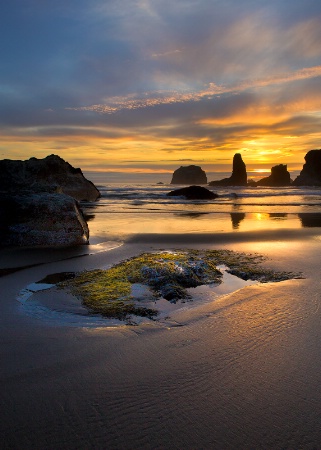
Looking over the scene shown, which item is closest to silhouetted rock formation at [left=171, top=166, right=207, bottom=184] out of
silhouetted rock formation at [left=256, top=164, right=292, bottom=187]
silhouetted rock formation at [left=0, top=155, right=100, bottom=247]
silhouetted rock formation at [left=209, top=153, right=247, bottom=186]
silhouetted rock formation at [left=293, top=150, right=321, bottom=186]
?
silhouetted rock formation at [left=209, top=153, right=247, bottom=186]

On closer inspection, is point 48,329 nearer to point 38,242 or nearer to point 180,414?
point 180,414

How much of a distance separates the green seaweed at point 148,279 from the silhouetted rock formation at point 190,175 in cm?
15669

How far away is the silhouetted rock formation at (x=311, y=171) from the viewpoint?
104 metres

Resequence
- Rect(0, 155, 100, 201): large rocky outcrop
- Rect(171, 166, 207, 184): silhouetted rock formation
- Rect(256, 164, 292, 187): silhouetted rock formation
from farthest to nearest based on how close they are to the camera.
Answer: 1. Rect(171, 166, 207, 184): silhouetted rock formation
2. Rect(256, 164, 292, 187): silhouetted rock formation
3. Rect(0, 155, 100, 201): large rocky outcrop

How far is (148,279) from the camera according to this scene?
4590mm

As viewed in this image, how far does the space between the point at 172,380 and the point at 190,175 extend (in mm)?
162705

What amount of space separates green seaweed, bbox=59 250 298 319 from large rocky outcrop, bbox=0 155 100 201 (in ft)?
63.4

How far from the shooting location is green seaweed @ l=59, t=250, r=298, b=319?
149 inches

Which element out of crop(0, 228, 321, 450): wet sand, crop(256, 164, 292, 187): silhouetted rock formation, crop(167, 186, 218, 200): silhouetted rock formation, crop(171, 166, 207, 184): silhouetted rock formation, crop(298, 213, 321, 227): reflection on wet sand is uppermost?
crop(171, 166, 207, 184): silhouetted rock formation

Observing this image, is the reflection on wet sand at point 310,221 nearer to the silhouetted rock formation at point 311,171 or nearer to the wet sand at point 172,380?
the wet sand at point 172,380

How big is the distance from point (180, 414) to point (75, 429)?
0.58m

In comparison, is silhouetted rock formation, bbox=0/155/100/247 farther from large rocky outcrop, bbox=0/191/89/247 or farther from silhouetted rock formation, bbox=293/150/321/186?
silhouetted rock formation, bbox=293/150/321/186

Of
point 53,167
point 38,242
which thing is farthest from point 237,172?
point 38,242

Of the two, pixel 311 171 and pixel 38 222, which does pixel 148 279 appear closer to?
pixel 38 222
